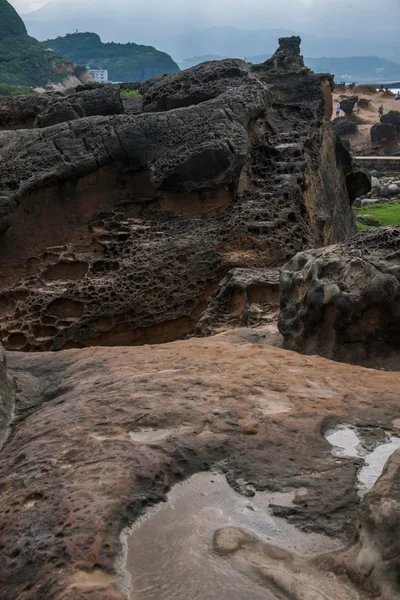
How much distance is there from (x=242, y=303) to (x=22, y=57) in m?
46.0

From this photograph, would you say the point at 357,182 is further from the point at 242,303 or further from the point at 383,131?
the point at 383,131

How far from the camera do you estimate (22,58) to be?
46.1 metres

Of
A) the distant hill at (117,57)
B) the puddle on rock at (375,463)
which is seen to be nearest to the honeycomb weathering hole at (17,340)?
the puddle on rock at (375,463)

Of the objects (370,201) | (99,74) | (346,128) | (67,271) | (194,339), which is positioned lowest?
(370,201)

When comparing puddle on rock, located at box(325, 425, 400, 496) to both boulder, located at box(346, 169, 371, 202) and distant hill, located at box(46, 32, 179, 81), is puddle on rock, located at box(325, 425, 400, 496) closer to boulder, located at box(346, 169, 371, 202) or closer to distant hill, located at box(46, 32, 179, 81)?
boulder, located at box(346, 169, 371, 202)

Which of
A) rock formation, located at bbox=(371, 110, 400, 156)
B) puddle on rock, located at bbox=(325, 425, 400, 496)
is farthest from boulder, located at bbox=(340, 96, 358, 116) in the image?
puddle on rock, located at bbox=(325, 425, 400, 496)

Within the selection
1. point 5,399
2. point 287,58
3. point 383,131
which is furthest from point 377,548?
point 383,131

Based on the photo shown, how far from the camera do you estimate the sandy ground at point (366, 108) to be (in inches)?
1152

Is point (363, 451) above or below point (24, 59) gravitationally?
below

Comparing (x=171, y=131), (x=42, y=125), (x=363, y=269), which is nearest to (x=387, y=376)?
(x=363, y=269)

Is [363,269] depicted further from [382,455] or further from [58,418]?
[58,418]

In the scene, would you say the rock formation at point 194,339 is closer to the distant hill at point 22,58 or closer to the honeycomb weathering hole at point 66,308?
the honeycomb weathering hole at point 66,308

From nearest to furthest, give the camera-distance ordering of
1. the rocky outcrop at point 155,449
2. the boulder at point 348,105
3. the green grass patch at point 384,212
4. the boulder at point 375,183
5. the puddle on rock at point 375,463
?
the rocky outcrop at point 155,449
the puddle on rock at point 375,463
the green grass patch at point 384,212
the boulder at point 375,183
the boulder at point 348,105

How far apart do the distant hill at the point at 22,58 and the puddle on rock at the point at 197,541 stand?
44306 millimetres
